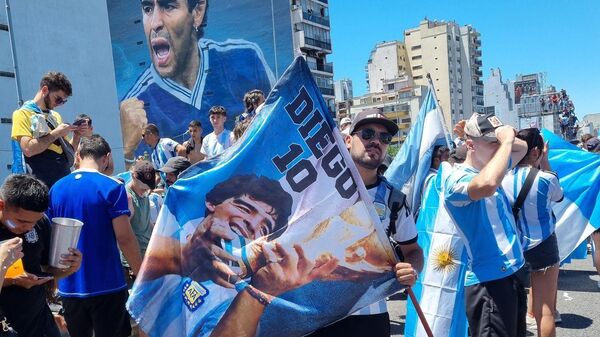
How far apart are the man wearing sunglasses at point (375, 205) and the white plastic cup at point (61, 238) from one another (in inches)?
57.1

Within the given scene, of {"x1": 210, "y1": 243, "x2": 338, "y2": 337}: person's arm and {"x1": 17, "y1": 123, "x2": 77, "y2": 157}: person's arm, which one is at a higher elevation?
{"x1": 17, "y1": 123, "x2": 77, "y2": 157}: person's arm

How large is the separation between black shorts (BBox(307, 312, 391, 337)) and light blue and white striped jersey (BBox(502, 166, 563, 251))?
79.5 inches

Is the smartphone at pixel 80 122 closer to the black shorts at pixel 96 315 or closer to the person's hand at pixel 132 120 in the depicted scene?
the black shorts at pixel 96 315

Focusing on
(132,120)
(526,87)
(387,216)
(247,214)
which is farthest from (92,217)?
(526,87)

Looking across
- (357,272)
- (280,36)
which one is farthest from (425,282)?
(280,36)

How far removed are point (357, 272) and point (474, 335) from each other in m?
1.20

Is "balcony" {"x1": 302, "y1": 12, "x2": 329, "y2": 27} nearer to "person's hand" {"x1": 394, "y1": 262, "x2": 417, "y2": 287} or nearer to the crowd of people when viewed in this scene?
the crowd of people

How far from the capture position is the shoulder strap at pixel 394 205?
9.98ft

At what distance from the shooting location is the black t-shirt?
8.90 feet

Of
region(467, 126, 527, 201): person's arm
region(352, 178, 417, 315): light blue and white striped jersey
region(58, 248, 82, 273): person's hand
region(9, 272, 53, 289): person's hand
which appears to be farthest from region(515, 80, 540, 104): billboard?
Answer: region(9, 272, 53, 289): person's hand

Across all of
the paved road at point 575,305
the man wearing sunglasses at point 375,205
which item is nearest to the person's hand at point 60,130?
the man wearing sunglasses at point 375,205

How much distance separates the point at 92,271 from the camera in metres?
3.53

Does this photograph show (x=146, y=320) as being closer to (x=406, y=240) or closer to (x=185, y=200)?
(x=185, y=200)

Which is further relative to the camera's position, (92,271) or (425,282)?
(425,282)
